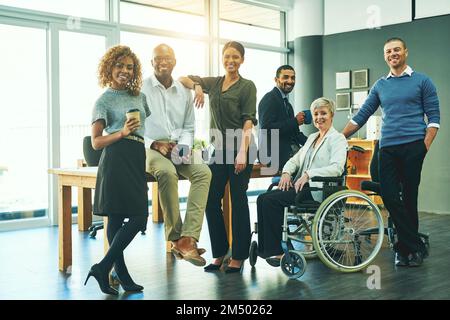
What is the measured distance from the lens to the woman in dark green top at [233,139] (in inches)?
129

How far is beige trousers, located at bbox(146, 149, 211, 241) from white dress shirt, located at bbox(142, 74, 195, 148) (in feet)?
0.43

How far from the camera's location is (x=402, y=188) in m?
3.54

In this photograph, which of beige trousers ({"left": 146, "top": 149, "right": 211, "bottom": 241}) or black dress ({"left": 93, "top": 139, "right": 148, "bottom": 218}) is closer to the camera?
black dress ({"left": 93, "top": 139, "right": 148, "bottom": 218})

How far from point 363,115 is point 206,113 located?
3634mm

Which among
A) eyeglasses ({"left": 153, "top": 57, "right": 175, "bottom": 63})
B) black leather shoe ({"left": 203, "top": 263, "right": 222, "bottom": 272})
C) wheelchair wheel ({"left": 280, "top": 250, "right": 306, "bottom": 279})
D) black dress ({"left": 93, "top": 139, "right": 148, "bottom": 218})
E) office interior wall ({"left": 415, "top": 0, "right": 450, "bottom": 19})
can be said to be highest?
office interior wall ({"left": 415, "top": 0, "right": 450, "bottom": 19})

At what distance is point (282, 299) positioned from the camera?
9.13 ft

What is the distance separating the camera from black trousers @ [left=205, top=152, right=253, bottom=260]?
3.32m

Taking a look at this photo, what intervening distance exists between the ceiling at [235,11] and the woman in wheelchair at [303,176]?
3.57 metres

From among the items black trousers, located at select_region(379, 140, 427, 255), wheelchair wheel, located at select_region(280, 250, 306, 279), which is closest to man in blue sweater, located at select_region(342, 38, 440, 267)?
black trousers, located at select_region(379, 140, 427, 255)

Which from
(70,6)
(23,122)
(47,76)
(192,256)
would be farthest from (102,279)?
(70,6)

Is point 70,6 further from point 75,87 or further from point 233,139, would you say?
point 233,139

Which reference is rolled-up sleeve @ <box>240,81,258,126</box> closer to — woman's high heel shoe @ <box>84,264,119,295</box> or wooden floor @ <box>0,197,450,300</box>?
wooden floor @ <box>0,197,450,300</box>

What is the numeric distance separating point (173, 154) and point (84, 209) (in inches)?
94.8

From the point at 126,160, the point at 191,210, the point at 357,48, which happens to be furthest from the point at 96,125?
the point at 357,48
